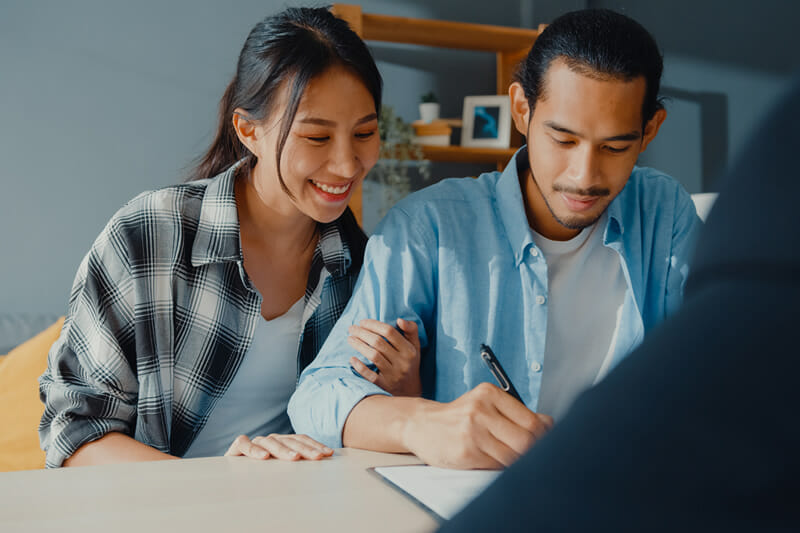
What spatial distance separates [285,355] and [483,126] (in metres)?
2.48

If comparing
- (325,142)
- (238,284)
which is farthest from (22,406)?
(325,142)

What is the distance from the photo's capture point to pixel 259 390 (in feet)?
4.50

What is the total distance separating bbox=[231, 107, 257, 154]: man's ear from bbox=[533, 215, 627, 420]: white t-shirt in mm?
579

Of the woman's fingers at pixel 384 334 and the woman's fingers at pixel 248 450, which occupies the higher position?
the woman's fingers at pixel 384 334

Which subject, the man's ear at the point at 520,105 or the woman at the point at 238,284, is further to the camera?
the man's ear at the point at 520,105

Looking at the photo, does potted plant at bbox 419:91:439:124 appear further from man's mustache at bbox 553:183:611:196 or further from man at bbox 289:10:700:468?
man's mustache at bbox 553:183:611:196

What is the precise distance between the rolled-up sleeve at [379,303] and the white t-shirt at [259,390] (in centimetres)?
21

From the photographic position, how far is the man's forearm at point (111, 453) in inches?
46.1

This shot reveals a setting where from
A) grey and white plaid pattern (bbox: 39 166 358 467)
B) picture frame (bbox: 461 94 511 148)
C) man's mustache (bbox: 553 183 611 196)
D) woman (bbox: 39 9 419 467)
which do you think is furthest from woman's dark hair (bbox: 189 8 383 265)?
picture frame (bbox: 461 94 511 148)

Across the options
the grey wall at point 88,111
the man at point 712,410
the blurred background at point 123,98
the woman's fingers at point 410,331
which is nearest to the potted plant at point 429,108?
the blurred background at point 123,98

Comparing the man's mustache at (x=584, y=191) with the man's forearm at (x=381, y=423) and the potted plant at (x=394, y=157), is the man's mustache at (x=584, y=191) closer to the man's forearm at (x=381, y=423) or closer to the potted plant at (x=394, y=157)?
the man's forearm at (x=381, y=423)

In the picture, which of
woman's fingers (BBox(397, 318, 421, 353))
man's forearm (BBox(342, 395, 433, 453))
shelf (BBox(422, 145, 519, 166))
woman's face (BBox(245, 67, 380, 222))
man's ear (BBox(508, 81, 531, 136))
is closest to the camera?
man's forearm (BBox(342, 395, 433, 453))

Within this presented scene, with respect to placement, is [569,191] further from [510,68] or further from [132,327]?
[510,68]

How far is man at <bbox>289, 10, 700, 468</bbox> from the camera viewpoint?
1.19 meters
